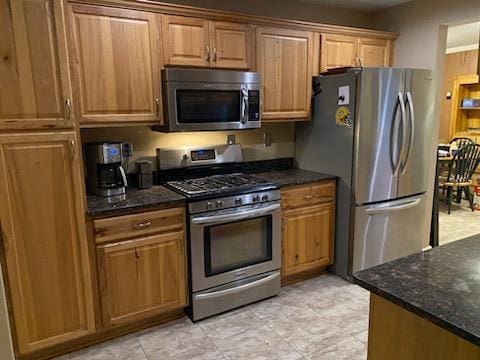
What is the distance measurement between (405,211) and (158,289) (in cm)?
222

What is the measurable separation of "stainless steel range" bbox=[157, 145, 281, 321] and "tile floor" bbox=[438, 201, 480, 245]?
231 cm

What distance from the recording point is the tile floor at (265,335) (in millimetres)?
2225

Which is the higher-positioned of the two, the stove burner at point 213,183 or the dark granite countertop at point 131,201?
the stove burner at point 213,183

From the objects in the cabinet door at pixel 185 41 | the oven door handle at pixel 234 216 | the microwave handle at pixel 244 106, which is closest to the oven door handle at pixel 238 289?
the oven door handle at pixel 234 216

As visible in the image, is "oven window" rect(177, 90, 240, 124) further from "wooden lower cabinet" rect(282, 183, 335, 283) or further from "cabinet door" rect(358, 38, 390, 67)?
"cabinet door" rect(358, 38, 390, 67)

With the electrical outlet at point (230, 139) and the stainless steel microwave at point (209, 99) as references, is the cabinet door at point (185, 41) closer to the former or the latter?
the stainless steel microwave at point (209, 99)

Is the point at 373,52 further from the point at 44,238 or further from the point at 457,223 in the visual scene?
the point at 44,238

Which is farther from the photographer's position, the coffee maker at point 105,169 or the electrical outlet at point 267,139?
the electrical outlet at point 267,139

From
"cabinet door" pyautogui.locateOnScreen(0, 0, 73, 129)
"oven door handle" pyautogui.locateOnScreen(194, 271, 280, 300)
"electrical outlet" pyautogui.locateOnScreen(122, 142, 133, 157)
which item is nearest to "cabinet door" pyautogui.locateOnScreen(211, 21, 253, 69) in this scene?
"electrical outlet" pyautogui.locateOnScreen(122, 142, 133, 157)

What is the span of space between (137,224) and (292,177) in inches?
54.6

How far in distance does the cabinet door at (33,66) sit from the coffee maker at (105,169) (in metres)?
0.42

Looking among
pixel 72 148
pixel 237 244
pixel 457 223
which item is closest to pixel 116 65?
pixel 72 148

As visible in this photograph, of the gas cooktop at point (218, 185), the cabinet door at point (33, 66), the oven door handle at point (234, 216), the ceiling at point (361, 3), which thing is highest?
the ceiling at point (361, 3)

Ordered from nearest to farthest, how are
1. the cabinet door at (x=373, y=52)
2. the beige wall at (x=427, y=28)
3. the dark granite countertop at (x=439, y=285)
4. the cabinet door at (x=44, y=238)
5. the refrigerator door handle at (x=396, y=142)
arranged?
the dark granite countertop at (x=439, y=285), the cabinet door at (x=44, y=238), the refrigerator door handle at (x=396, y=142), the beige wall at (x=427, y=28), the cabinet door at (x=373, y=52)
